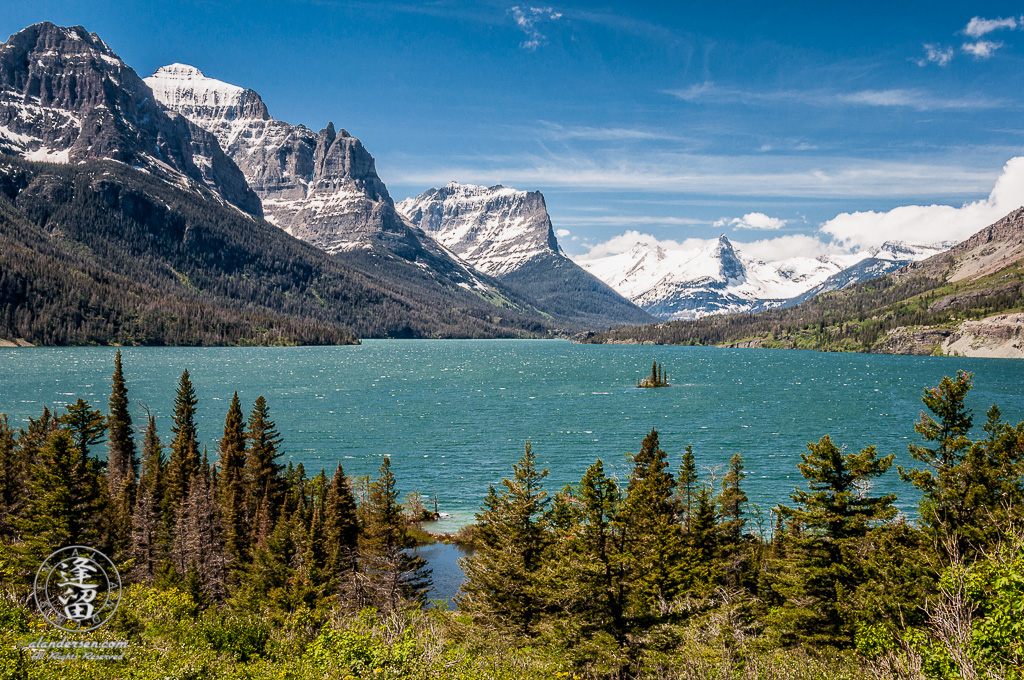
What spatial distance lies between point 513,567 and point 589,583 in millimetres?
6577

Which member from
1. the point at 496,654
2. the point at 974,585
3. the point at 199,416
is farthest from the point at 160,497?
the point at 199,416

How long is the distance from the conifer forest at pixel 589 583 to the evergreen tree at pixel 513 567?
0.46 feet

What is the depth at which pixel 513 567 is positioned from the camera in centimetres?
3550

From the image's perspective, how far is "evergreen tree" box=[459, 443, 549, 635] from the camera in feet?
114

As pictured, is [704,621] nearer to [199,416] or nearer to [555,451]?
[555,451]

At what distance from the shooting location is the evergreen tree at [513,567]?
34.8 metres

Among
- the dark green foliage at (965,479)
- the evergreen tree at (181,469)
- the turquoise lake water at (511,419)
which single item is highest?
the dark green foliage at (965,479)

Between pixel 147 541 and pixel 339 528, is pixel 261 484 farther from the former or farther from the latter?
pixel 339 528

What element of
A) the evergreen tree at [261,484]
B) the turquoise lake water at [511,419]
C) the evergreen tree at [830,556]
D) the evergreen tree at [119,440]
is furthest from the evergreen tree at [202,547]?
the evergreen tree at [830,556]

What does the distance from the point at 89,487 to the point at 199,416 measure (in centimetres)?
8724

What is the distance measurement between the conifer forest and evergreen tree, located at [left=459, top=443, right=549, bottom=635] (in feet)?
0.46

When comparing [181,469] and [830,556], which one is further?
[181,469]

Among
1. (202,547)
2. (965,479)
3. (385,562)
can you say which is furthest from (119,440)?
(965,479)

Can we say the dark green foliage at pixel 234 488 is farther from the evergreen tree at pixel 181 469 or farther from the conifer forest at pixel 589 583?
the evergreen tree at pixel 181 469
